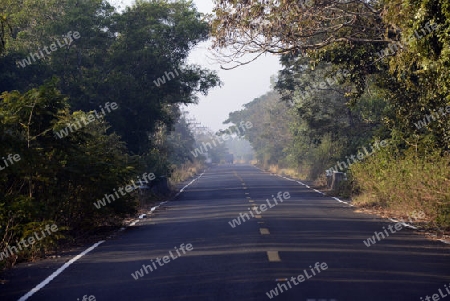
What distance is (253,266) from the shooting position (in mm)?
10844

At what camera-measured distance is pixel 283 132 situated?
8250cm

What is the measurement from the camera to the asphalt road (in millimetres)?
9062

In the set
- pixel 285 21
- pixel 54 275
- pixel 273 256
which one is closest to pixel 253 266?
pixel 273 256

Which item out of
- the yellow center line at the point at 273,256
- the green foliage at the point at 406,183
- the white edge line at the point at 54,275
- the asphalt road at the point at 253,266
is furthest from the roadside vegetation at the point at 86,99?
the green foliage at the point at 406,183

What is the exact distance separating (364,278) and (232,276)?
1.91 metres

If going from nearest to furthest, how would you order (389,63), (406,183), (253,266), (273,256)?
(253,266), (273,256), (389,63), (406,183)

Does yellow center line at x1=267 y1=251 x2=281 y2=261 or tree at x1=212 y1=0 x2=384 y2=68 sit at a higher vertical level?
tree at x1=212 y1=0 x2=384 y2=68

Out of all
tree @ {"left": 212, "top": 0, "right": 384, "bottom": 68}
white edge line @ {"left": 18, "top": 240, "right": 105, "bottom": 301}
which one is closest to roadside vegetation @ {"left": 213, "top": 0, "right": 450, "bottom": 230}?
tree @ {"left": 212, "top": 0, "right": 384, "bottom": 68}

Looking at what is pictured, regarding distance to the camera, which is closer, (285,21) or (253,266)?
(253,266)

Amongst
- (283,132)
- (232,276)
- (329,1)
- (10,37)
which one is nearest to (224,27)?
(329,1)

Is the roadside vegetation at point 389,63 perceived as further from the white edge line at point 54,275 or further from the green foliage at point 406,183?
the white edge line at point 54,275

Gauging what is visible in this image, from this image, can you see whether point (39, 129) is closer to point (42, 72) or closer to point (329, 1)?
point (329, 1)

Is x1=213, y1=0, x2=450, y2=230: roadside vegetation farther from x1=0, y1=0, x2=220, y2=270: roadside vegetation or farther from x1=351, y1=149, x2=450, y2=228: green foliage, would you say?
x1=0, y1=0, x2=220, y2=270: roadside vegetation

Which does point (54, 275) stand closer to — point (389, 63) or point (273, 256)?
point (273, 256)
